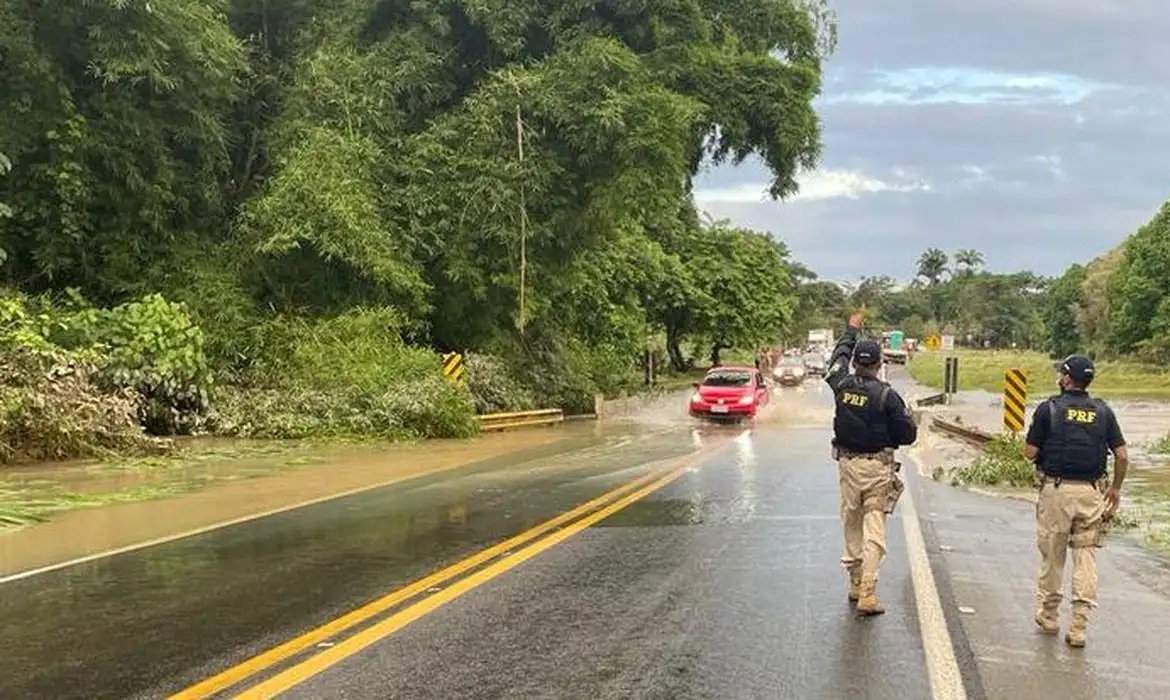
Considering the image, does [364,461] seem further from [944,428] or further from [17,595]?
[944,428]

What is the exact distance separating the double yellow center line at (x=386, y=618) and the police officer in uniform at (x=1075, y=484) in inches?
152

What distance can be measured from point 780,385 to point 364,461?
41.9 metres

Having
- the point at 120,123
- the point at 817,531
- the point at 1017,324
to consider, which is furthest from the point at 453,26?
the point at 1017,324

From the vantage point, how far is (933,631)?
6.88 m

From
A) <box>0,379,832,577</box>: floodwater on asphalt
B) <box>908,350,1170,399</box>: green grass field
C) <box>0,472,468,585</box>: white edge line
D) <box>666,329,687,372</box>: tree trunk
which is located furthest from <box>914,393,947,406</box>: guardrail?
<box>0,472,468,585</box>: white edge line

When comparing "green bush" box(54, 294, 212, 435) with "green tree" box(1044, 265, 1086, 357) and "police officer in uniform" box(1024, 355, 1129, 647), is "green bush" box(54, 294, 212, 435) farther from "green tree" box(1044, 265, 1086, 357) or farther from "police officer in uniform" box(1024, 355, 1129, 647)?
"green tree" box(1044, 265, 1086, 357)

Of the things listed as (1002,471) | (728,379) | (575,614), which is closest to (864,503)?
(575,614)

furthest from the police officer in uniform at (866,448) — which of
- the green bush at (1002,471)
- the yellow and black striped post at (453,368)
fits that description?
the yellow and black striped post at (453,368)

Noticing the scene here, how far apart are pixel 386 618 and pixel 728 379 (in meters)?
25.9

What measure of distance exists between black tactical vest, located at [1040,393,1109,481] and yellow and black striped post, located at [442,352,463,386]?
20581mm

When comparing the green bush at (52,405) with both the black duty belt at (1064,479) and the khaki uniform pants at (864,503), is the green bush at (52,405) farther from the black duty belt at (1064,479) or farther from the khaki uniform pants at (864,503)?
the black duty belt at (1064,479)

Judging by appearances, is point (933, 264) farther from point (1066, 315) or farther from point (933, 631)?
point (933, 631)

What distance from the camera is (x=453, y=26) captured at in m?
29.5

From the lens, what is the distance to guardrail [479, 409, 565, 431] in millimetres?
27914
